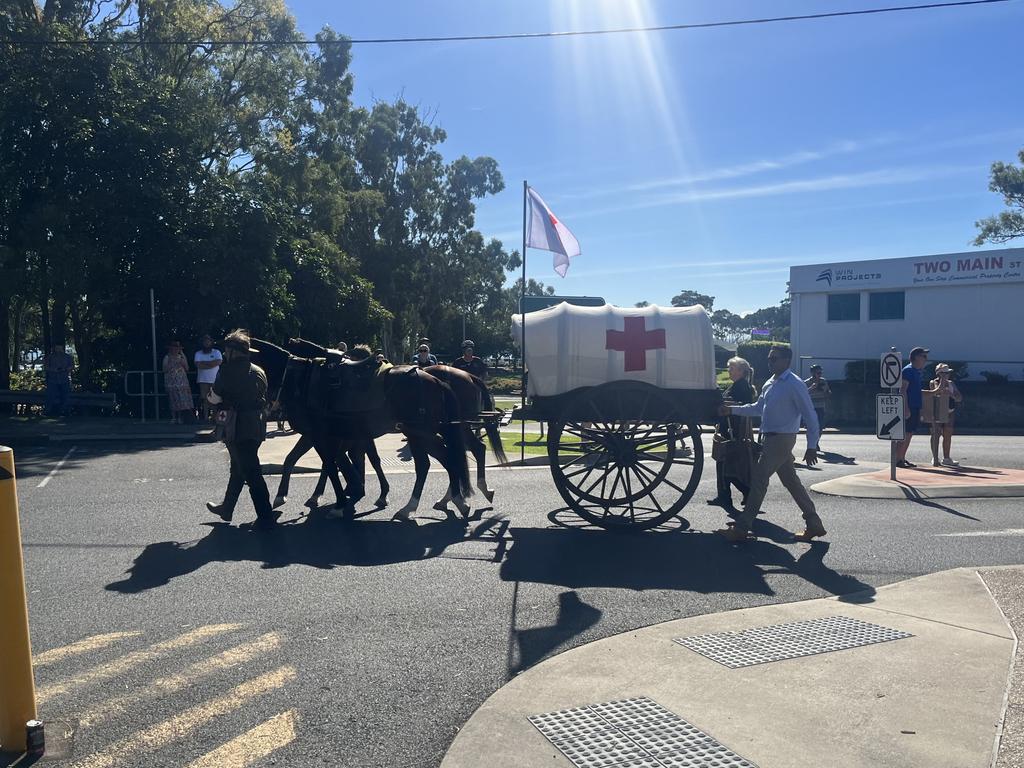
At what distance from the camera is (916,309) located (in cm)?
3422

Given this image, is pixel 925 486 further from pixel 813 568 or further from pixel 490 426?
pixel 490 426

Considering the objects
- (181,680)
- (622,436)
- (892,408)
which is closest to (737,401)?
(622,436)

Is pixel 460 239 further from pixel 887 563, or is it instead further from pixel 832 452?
pixel 887 563

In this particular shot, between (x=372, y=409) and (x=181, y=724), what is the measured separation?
542 cm

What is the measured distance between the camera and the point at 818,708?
4.45 m

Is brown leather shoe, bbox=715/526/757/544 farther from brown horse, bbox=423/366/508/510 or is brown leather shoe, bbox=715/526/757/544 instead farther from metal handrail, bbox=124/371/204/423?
metal handrail, bbox=124/371/204/423

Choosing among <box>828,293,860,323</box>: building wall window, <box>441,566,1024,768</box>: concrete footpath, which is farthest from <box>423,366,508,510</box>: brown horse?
<box>828,293,860,323</box>: building wall window

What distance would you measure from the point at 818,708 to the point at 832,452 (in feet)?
44.9

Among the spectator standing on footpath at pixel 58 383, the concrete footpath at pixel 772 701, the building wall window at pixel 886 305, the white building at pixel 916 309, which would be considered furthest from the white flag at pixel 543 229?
the building wall window at pixel 886 305

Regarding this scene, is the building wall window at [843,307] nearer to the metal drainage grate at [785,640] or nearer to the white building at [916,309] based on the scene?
the white building at [916,309]

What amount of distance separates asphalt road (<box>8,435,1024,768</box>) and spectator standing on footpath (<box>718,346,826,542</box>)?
308 mm

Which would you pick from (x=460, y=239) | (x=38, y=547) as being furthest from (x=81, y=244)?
(x=460, y=239)

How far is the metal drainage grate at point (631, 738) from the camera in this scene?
12.8 ft

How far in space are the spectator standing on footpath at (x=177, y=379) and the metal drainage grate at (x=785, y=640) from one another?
1606cm
